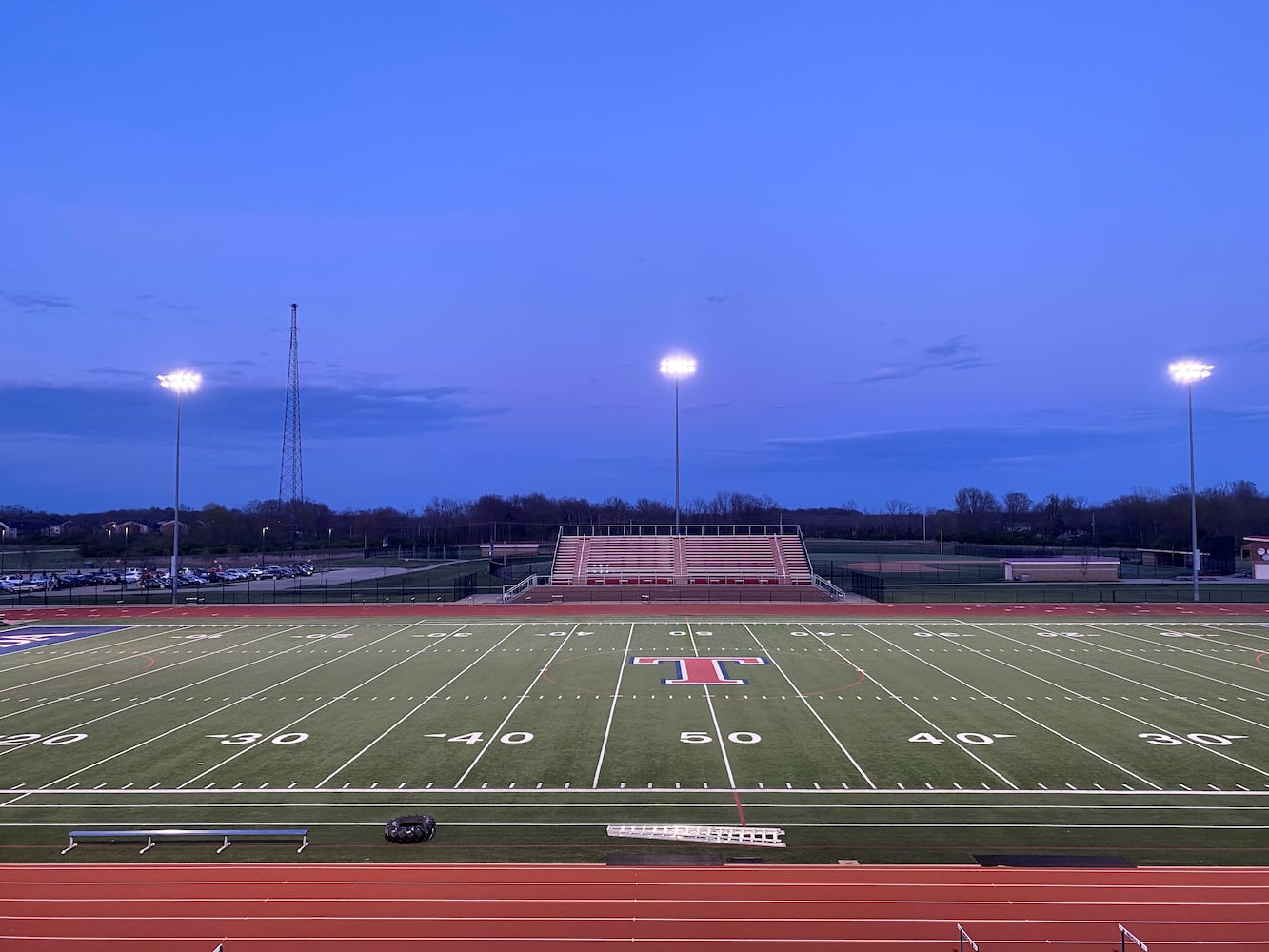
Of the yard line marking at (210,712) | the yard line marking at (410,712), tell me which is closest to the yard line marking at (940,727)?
the yard line marking at (410,712)

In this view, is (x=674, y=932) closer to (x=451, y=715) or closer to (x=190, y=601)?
(x=451, y=715)

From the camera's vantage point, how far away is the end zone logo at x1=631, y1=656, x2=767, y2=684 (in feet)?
77.4

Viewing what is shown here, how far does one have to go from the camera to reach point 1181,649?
28812 mm

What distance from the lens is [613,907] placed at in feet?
32.1

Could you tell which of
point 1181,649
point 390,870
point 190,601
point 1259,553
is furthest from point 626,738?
point 1259,553

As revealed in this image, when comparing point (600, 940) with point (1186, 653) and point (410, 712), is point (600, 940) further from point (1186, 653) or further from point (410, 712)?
point (1186, 653)

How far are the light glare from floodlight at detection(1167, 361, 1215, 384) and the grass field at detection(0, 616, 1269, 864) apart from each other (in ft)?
55.3

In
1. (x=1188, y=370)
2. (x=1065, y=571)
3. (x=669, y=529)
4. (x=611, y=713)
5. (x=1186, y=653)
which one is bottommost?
(x=611, y=713)

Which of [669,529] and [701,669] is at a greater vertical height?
[669,529]

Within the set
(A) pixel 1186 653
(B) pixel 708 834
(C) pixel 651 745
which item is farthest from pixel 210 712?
(A) pixel 1186 653

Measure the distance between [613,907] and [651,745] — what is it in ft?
23.5

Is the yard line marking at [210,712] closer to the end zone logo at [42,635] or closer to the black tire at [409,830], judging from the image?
the black tire at [409,830]

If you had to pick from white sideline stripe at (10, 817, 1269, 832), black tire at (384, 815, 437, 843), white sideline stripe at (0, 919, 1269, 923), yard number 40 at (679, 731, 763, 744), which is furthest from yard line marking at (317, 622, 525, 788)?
yard number 40 at (679, 731, 763, 744)

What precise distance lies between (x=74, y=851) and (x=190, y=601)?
41011 mm
